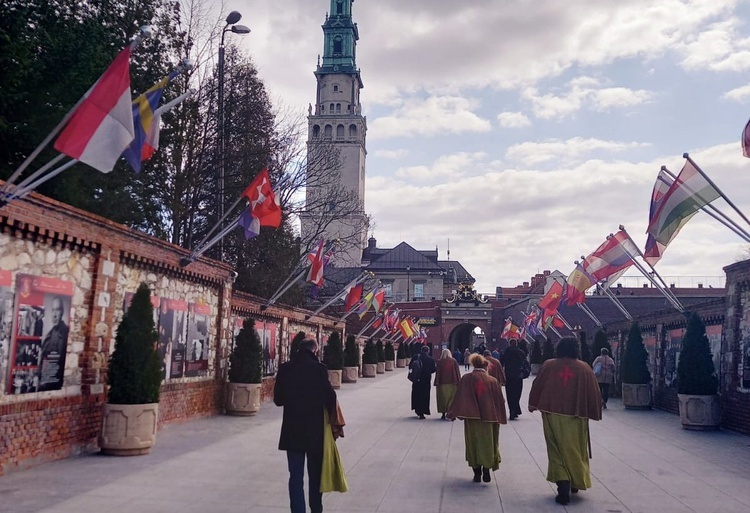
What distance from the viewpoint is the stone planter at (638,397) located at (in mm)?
23062

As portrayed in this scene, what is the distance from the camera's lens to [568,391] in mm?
9211

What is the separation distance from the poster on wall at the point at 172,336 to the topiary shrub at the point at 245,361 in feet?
8.43

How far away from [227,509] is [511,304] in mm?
72259

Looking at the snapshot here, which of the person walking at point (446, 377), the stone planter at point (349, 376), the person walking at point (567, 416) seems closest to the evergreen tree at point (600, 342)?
the stone planter at point (349, 376)

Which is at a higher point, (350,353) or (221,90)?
(221,90)

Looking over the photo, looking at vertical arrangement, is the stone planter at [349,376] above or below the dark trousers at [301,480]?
above

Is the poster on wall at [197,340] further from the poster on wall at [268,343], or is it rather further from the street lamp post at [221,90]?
the poster on wall at [268,343]

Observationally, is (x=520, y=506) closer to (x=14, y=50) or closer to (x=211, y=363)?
(x=211, y=363)

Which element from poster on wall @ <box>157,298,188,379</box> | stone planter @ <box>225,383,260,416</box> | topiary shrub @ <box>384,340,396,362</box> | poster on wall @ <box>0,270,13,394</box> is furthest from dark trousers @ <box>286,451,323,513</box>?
topiary shrub @ <box>384,340,396,362</box>

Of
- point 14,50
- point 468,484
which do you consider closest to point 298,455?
point 468,484

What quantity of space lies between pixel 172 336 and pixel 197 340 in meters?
1.54

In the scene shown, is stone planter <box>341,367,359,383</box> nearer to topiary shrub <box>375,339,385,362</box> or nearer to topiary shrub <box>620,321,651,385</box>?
topiary shrub <box>375,339,385,362</box>

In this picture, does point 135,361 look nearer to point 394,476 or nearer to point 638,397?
point 394,476

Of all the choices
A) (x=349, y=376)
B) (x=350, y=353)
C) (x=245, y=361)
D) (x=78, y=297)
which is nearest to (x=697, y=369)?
Result: (x=245, y=361)
